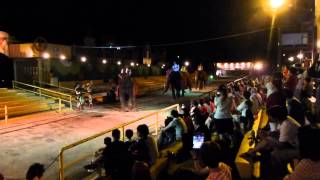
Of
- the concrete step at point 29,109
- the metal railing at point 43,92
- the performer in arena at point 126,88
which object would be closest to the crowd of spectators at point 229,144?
the performer in arena at point 126,88

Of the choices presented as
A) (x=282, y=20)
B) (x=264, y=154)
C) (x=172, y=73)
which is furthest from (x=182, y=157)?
(x=282, y=20)

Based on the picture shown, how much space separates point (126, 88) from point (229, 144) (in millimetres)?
12687

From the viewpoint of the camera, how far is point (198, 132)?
860 centimetres

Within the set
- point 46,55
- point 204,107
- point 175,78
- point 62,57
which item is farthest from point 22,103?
point 204,107

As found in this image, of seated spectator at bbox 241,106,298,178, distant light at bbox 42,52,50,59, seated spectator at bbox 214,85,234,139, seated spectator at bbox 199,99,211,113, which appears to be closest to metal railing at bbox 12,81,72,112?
distant light at bbox 42,52,50,59

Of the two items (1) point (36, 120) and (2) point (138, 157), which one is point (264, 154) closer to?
(2) point (138, 157)

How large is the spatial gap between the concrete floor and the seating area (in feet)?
3.15

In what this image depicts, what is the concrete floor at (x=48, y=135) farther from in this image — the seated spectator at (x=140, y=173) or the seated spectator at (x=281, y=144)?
the seated spectator at (x=281, y=144)

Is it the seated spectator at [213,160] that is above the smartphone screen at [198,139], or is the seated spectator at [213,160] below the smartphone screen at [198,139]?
above

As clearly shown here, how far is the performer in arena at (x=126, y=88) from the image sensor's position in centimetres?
2006

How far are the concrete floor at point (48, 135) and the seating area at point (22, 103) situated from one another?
37.8 inches

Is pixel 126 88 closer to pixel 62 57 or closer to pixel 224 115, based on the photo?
pixel 224 115

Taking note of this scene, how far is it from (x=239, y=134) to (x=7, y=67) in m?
22.0

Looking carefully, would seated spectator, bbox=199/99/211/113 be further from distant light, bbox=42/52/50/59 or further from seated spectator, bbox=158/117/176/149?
distant light, bbox=42/52/50/59
